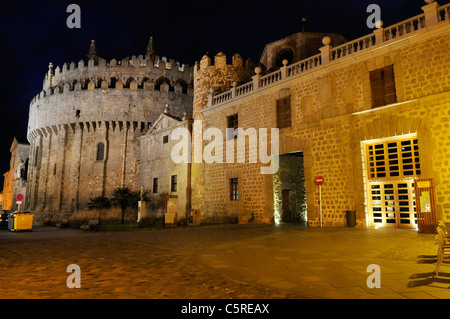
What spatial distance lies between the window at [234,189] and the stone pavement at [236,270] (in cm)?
906

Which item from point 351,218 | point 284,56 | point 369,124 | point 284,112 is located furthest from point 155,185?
point 369,124

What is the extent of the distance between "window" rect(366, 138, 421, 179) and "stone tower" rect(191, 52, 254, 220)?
11561mm

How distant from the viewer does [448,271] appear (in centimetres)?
529

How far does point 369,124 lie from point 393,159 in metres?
1.73

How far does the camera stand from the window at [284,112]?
53.6 ft

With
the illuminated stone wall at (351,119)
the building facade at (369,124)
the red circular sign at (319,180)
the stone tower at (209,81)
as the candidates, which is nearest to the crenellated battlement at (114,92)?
the stone tower at (209,81)

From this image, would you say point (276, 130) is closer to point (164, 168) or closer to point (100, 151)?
point (164, 168)

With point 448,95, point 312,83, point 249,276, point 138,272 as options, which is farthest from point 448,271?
point 312,83

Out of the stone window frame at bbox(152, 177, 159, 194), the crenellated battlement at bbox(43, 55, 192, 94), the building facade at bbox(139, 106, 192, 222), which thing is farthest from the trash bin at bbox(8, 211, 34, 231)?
the crenellated battlement at bbox(43, 55, 192, 94)

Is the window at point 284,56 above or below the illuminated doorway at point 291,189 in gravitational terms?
above

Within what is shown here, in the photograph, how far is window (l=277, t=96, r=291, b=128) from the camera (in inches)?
643

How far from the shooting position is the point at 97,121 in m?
31.4

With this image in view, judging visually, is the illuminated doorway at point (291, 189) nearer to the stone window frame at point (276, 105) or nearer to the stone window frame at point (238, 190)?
the stone window frame at point (238, 190)
